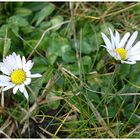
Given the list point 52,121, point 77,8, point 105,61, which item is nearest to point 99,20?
point 77,8

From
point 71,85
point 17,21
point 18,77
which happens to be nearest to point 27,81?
point 18,77

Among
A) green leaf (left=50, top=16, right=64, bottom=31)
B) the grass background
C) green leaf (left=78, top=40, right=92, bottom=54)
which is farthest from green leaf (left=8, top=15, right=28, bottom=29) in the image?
green leaf (left=78, top=40, right=92, bottom=54)

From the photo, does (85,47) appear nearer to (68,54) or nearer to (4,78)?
(68,54)

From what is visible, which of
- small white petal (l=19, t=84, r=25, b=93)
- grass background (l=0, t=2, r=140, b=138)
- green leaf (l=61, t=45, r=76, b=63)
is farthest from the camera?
green leaf (l=61, t=45, r=76, b=63)

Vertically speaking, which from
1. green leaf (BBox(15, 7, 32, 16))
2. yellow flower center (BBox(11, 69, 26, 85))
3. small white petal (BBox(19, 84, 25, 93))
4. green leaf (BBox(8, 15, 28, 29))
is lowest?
small white petal (BBox(19, 84, 25, 93))

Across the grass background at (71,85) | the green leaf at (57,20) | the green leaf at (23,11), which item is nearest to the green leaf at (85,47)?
the grass background at (71,85)

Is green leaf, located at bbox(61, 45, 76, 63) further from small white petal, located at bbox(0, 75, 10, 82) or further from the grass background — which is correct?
small white petal, located at bbox(0, 75, 10, 82)
